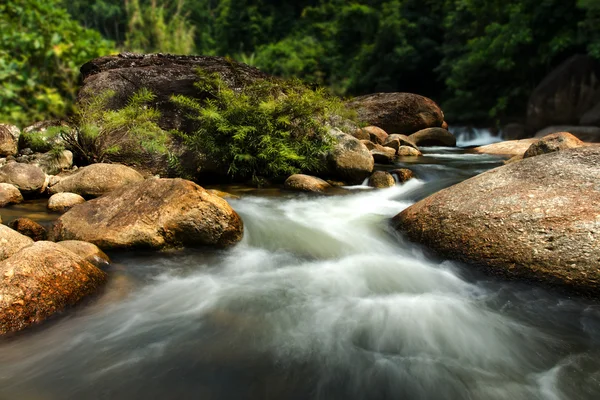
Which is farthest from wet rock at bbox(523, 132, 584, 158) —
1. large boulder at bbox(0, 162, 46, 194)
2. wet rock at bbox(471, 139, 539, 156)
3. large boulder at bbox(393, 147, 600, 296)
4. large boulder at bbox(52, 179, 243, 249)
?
large boulder at bbox(0, 162, 46, 194)

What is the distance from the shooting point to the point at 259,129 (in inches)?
273

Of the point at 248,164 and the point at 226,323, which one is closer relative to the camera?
the point at 226,323

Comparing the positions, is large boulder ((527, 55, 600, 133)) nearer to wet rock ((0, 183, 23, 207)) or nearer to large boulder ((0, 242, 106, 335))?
large boulder ((0, 242, 106, 335))

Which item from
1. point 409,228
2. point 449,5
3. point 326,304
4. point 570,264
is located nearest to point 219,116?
point 409,228

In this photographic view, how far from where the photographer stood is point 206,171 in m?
7.24

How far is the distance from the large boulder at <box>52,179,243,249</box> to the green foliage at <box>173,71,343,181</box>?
8.44 ft

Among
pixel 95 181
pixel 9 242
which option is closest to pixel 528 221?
pixel 9 242

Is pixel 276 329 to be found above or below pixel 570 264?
below

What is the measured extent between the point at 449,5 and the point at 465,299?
22483 mm

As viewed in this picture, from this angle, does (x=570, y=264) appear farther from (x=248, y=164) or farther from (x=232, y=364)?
(x=248, y=164)

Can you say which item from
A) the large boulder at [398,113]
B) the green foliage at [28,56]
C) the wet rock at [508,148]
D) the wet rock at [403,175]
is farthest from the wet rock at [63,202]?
the wet rock at [508,148]

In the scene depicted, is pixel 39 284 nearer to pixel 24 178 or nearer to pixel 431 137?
pixel 24 178

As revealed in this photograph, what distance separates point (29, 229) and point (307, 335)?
3.59 metres

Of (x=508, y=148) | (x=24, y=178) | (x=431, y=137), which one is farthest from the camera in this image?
(x=431, y=137)
